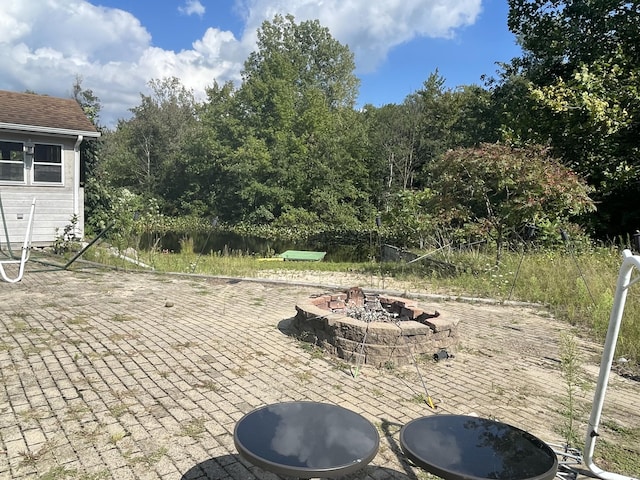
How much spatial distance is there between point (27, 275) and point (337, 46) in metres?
40.9

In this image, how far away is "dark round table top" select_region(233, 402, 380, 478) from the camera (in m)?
2.14

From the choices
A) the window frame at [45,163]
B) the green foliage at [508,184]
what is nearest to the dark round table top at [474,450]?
the green foliage at [508,184]

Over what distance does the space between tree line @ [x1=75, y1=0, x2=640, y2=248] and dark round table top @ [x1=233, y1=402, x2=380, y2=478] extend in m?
8.11

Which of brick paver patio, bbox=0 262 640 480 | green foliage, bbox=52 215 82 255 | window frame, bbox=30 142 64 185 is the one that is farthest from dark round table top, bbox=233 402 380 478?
window frame, bbox=30 142 64 185

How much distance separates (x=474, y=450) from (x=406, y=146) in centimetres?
3354

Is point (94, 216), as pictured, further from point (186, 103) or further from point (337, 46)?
point (337, 46)

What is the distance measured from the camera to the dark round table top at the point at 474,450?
2.14m

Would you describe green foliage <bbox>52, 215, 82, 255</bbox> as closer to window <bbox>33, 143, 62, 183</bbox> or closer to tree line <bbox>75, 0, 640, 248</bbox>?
window <bbox>33, 143, 62, 183</bbox>

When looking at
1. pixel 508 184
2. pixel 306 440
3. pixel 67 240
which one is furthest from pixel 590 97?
pixel 67 240

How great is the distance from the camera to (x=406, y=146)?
3453 centimetres

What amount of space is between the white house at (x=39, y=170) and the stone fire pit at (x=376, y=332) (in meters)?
11.3

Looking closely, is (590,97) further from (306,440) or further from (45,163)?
(45,163)

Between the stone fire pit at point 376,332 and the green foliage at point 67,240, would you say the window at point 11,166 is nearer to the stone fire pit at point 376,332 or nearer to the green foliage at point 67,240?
the green foliage at point 67,240

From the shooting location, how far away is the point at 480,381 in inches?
182
